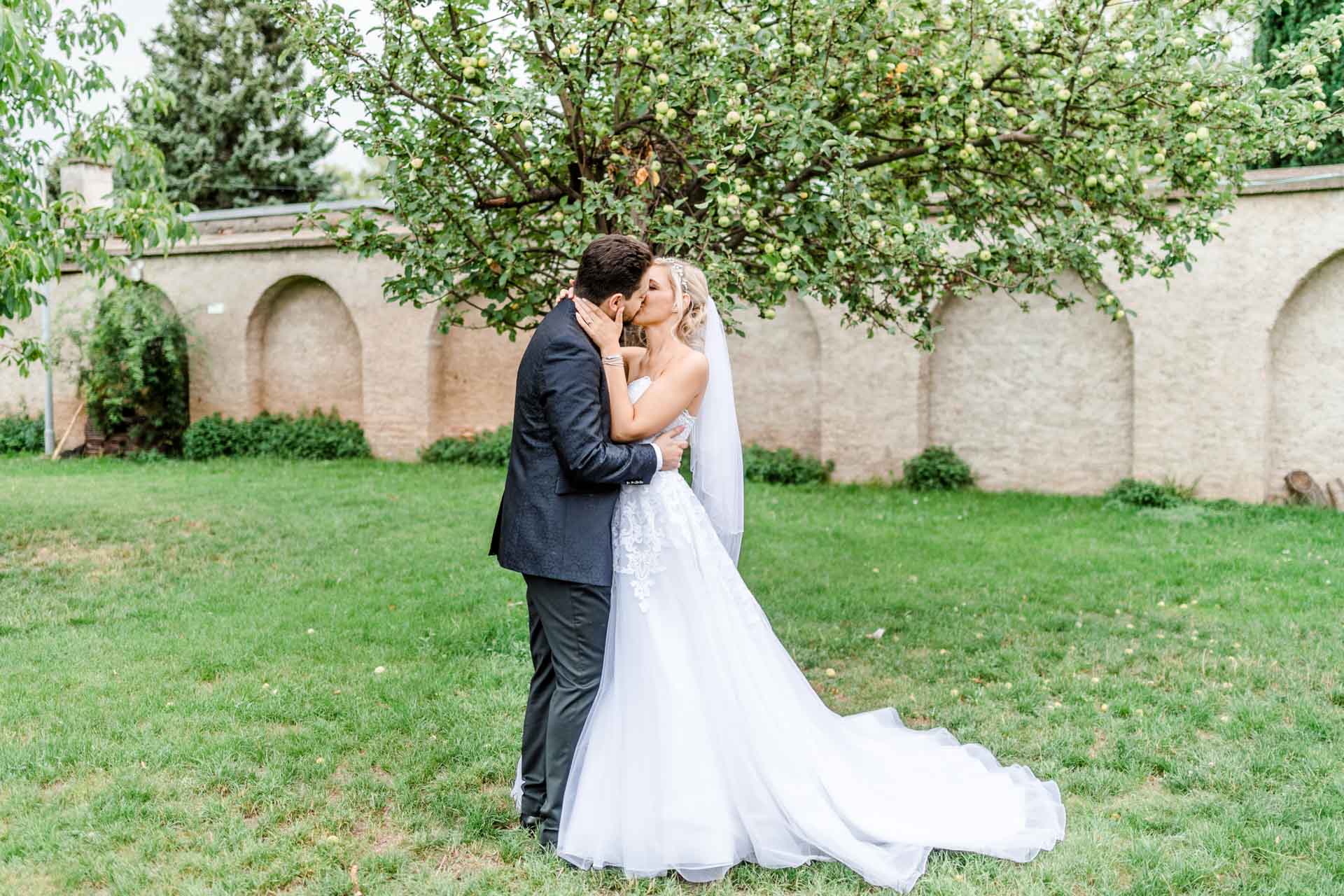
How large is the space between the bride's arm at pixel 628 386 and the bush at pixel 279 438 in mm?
12766

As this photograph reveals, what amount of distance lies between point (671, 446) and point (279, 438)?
13443 millimetres

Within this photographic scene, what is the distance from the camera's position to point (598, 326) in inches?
136

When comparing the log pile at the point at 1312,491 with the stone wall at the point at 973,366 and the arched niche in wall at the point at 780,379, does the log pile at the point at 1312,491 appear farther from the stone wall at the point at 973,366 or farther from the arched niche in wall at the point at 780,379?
the arched niche in wall at the point at 780,379

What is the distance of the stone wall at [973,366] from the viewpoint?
11.1m

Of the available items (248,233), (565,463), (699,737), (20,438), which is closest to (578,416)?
(565,463)

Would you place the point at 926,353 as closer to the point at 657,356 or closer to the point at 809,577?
the point at 809,577

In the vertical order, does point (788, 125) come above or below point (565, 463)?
above

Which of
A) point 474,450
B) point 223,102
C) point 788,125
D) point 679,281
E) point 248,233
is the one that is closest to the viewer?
point 679,281

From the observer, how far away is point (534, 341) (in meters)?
3.50

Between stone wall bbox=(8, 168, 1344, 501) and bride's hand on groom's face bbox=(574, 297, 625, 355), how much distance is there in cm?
831

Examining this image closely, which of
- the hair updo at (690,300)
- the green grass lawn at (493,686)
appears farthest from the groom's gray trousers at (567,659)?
the hair updo at (690,300)

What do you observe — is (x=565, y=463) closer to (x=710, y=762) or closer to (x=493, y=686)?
(x=710, y=762)

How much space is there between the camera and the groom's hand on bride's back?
3.62 m

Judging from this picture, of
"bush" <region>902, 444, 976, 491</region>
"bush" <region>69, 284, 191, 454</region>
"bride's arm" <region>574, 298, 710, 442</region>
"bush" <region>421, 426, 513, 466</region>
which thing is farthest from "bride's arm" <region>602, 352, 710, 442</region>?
"bush" <region>69, 284, 191, 454</region>
